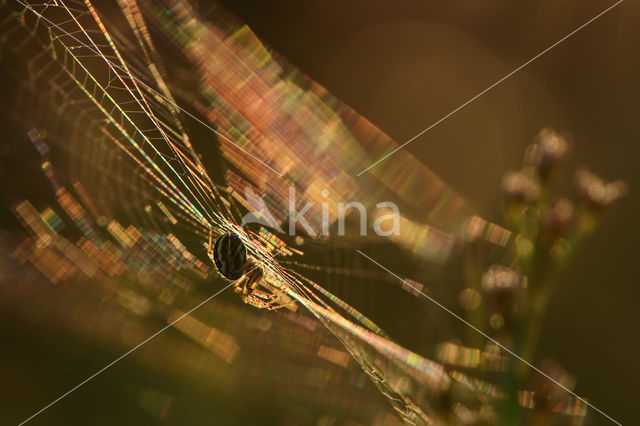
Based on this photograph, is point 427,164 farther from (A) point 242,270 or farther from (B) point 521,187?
(B) point 521,187

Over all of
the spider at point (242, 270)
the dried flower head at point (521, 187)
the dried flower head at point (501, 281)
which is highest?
the spider at point (242, 270)

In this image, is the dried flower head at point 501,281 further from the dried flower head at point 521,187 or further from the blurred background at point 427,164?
the blurred background at point 427,164

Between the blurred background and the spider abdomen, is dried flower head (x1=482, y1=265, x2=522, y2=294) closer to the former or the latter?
the blurred background

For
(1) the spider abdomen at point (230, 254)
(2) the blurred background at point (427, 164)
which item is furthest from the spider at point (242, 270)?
(2) the blurred background at point (427, 164)

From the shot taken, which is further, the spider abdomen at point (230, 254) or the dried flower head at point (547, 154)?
the spider abdomen at point (230, 254)

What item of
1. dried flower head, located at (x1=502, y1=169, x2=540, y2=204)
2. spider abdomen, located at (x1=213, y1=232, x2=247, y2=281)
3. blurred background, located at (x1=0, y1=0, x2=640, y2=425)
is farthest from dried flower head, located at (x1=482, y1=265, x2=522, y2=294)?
spider abdomen, located at (x1=213, y1=232, x2=247, y2=281)

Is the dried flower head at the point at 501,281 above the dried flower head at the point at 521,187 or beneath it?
beneath
